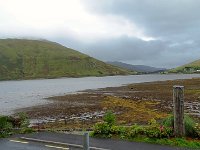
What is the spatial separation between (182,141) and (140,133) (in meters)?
2.49

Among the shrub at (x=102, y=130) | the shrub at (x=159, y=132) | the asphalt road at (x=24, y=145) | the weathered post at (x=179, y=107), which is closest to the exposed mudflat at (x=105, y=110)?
the shrub at (x=102, y=130)

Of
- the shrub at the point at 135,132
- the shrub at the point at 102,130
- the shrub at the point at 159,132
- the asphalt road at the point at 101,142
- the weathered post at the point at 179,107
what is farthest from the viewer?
the shrub at the point at 102,130

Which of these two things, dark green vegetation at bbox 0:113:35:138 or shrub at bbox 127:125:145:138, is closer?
shrub at bbox 127:125:145:138

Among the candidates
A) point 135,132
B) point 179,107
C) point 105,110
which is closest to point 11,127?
point 135,132

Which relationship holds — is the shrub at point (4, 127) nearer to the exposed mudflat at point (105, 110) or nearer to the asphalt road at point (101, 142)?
the asphalt road at point (101, 142)

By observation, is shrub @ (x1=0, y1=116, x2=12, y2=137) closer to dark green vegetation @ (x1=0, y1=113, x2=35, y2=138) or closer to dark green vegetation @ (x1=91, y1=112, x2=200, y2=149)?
dark green vegetation @ (x1=0, y1=113, x2=35, y2=138)

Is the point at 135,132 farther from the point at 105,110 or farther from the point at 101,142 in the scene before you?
the point at 105,110

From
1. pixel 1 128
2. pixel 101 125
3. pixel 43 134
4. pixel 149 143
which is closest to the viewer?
pixel 149 143

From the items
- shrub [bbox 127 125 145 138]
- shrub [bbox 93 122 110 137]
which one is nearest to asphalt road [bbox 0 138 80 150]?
shrub [bbox 93 122 110 137]

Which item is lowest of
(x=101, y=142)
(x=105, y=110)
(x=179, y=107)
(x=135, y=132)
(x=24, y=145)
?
(x=105, y=110)

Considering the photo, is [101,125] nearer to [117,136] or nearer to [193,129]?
[117,136]

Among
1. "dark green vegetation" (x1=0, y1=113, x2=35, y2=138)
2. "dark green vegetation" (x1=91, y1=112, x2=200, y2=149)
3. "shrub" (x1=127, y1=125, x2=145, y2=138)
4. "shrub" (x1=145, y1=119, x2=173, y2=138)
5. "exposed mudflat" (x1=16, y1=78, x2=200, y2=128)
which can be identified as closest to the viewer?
"dark green vegetation" (x1=91, y1=112, x2=200, y2=149)

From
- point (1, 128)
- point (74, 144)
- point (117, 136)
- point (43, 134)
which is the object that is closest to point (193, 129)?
point (117, 136)

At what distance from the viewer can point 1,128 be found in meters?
21.5
